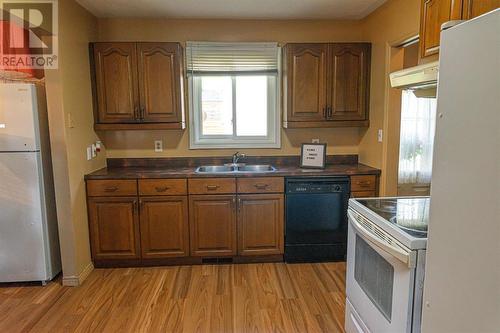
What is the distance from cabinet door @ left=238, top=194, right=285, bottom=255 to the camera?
3.09 metres

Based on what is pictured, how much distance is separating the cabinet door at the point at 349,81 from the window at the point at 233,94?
0.61 metres

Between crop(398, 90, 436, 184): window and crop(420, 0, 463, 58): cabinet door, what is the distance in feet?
7.85

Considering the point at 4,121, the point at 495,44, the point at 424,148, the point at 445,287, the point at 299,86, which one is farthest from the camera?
the point at 424,148

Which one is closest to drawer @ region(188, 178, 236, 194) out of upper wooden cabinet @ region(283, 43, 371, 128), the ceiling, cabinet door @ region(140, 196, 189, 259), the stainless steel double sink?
cabinet door @ region(140, 196, 189, 259)

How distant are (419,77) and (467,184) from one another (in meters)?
0.77

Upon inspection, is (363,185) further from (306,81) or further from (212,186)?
(212,186)

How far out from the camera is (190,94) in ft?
11.5

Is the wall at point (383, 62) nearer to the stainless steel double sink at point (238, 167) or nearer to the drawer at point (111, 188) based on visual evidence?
the stainless steel double sink at point (238, 167)

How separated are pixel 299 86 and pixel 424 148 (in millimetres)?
2155

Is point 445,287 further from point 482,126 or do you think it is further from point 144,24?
point 144,24

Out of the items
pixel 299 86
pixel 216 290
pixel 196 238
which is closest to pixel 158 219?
pixel 196 238

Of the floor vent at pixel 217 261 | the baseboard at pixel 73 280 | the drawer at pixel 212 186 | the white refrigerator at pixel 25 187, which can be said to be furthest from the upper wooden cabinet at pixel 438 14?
the baseboard at pixel 73 280

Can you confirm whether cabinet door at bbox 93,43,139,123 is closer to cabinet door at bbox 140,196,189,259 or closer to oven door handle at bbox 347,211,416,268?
cabinet door at bbox 140,196,189,259

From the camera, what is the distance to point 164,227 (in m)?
3.06
